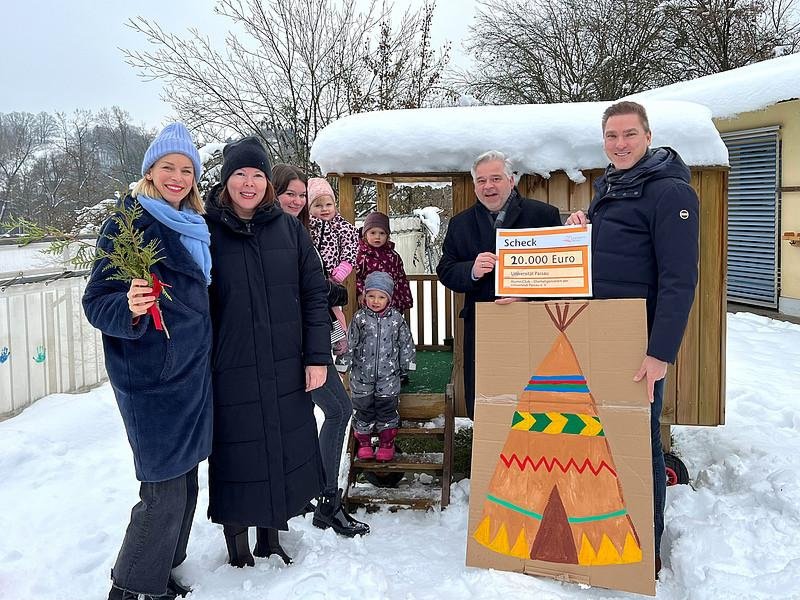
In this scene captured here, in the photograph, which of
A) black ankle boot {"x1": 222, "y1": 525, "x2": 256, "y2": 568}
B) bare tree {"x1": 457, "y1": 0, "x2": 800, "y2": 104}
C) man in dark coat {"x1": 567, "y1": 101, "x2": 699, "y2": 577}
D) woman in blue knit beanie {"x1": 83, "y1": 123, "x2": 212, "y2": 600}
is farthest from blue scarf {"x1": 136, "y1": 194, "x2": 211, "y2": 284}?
bare tree {"x1": 457, "y1": 0, "x2": 800, "y2": 104}

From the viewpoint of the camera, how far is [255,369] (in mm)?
2529

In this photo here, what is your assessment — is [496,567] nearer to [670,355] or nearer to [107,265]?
[670,355]

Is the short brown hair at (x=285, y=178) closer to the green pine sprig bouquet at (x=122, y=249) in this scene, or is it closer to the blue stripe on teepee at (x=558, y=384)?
the green pine sprig bouquet at (x=122, y=249)

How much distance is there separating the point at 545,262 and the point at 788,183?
7.86 metres

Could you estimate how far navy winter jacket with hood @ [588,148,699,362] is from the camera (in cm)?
240

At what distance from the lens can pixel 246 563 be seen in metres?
2.75

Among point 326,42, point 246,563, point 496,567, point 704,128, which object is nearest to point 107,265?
point 246,563

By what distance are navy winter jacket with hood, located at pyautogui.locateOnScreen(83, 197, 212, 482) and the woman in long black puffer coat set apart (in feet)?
0.58

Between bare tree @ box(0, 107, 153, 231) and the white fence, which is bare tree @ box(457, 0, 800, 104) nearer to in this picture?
bare tree @ box(0, 107, 153, 231)

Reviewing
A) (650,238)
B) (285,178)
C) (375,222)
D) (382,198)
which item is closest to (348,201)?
(375,222)

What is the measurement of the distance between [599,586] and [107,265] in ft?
7.87

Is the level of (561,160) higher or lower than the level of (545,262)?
higher

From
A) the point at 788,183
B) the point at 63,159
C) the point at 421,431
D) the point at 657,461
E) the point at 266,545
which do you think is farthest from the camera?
the point at 63,159

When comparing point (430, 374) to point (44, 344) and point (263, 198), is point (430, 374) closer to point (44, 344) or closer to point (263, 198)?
point (263, 198)
